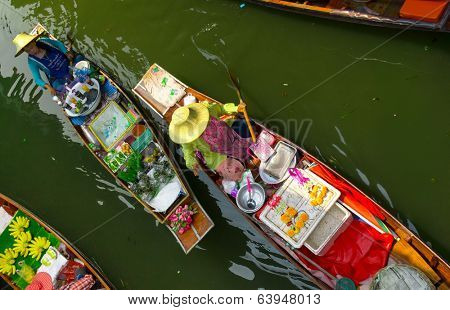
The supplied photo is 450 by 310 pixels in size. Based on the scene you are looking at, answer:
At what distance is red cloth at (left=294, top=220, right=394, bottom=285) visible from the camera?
507 cm

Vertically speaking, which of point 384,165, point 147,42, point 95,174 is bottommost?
point 95,174

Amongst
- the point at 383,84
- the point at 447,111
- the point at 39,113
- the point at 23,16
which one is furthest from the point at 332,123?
the point at 23,16

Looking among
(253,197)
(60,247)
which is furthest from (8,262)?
(253,197)

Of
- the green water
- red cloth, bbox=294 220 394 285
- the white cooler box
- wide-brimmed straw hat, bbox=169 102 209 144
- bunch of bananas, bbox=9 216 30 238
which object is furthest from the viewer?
bunch of bananas, bbox=9 216 30 238

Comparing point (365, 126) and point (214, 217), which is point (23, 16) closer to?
point (214, 217)

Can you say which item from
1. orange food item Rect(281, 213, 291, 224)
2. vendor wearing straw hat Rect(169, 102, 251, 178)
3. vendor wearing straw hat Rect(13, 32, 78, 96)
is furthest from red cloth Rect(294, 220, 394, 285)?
vendor wearing straw hat Rect(13, 32, 78, 96)

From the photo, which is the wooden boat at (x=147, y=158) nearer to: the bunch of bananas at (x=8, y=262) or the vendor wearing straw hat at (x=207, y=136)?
the vendor wearing straw hat at (x=207, y=136)

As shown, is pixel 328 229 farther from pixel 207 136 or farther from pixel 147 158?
pixel 147 158

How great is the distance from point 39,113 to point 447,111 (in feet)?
23.5

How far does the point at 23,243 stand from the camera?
6.92 meters

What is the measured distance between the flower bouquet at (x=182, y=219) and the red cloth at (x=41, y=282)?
2.17 meters

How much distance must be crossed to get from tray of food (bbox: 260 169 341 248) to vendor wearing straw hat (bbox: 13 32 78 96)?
430 cm

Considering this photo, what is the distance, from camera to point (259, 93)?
278 inches

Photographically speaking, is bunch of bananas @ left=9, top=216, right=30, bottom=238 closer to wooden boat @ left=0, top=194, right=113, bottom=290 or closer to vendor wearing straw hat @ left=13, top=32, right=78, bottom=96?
wooden boat @ left=0, top=194, right=113, bottom=290
